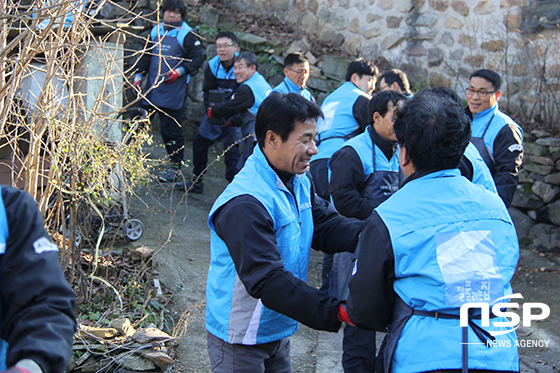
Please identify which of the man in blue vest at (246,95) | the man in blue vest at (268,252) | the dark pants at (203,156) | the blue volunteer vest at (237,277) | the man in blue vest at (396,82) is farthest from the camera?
the dark pants at (203,156)

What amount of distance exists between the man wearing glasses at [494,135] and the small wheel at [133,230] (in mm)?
3044

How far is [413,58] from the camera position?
843 centimetres

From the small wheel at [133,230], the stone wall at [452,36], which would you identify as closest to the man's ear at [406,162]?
the small wheel at [133,230]

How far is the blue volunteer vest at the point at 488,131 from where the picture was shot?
177 inches

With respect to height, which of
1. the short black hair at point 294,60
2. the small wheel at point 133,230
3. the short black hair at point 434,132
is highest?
the short black hair at point 434,132

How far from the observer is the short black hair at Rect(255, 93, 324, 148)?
2.42m

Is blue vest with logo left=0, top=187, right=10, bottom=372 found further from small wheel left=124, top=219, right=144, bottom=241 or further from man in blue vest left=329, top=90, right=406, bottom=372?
small wheel left=124, top=219, right=144, bottom=241

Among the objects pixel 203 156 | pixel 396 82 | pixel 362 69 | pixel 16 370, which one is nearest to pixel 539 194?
pixel 396 82

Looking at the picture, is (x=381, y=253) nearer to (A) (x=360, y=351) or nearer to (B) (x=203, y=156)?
(A) (x=360, y=351)

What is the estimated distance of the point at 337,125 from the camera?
16.1 feet

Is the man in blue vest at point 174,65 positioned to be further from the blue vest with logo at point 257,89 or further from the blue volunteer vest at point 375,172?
the blue volunteer vest at point 375,172

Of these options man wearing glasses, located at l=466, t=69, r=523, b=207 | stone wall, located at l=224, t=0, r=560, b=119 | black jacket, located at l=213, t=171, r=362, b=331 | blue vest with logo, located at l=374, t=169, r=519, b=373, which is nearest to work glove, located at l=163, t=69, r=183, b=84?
stone wall, located at l=224, t=0, r=560, b=119

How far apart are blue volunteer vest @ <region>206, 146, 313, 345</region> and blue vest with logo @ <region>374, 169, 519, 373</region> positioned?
504 millimetres

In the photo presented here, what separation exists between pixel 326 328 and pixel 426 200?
64 cm
